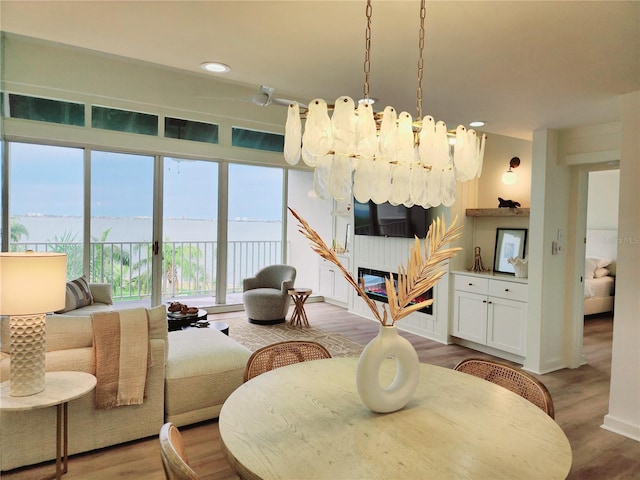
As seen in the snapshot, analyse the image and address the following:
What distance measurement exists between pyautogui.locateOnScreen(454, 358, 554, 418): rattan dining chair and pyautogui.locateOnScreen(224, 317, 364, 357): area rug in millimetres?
2538

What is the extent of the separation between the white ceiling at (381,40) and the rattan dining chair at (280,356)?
158cm

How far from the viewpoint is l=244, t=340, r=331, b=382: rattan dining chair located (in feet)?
6.67

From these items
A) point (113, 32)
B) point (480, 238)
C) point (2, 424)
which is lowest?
point (2, 424)

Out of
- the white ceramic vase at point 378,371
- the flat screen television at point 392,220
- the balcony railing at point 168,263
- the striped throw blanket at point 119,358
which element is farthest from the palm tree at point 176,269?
the white ceramic vase at point 378,371

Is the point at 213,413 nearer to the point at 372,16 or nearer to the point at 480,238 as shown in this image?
the point at 372,16

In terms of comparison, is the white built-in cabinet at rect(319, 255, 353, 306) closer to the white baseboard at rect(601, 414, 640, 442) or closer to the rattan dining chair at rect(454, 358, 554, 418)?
the white baseboard at rect(601, 414, 640, 442)

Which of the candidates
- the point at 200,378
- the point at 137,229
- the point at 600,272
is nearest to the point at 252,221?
the point at 137,229

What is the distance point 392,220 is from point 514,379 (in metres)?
3.84

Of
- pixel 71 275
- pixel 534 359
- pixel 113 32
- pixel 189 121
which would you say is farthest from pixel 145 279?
pixel 534 359

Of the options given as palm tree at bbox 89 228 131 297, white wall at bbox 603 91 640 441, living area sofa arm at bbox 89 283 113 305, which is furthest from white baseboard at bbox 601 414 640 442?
palm tree at bbox 89 228 131 297

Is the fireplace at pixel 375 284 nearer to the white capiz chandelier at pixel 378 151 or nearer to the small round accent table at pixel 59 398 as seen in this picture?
the white capiz chandelier at pixel 378 151

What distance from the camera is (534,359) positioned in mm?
4109

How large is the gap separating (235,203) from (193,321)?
2833 mm

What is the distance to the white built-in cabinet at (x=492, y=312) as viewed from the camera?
167 inches
